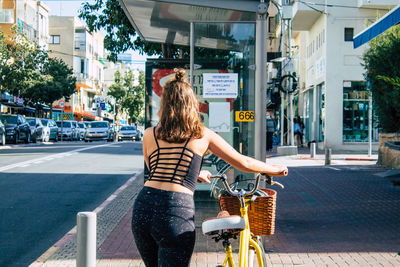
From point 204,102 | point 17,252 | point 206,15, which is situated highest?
point 206,15

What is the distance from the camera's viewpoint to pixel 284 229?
7.76m

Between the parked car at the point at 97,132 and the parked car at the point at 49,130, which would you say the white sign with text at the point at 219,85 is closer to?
the parked car at the point at 49,130

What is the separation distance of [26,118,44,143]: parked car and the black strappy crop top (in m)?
32.3

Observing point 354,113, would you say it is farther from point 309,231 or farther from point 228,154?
point 228,154

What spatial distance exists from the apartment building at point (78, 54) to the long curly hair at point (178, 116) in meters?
65.2

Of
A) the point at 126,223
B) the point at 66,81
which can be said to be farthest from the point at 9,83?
the point at 126,223

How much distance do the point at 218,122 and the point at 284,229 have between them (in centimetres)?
172

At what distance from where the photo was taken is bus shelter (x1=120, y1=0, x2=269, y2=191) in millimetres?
6496

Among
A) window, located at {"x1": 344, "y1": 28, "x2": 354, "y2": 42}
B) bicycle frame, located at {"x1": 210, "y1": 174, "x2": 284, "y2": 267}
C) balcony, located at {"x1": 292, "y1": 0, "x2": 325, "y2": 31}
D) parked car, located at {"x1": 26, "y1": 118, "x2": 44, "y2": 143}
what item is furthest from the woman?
parked car, located at {"x1": 26, "y1": 118, "x2": 44, "y2": 143}

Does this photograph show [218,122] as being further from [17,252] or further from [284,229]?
[17,252]

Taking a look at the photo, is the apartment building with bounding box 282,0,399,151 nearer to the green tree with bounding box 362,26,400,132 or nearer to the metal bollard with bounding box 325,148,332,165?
the metal bollard with bounding box 325,148,332,165

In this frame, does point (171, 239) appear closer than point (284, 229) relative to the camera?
Yes

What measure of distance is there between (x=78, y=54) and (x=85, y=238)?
72.2m

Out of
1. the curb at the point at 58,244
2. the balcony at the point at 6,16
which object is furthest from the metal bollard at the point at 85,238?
the balcony at the point at 6,16
